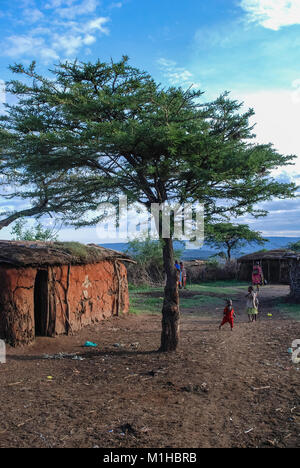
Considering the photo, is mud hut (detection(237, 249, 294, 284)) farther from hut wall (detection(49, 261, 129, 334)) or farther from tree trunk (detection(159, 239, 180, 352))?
tree trunk (detection(159, 239, 180, 352))

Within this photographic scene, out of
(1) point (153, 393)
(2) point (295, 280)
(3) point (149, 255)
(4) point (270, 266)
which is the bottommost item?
(1) point (153, 393)

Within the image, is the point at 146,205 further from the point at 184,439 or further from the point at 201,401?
the point at 184,439

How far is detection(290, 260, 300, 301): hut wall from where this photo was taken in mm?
14719

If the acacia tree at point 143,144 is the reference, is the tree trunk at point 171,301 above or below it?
below

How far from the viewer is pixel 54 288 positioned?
944 centimetres

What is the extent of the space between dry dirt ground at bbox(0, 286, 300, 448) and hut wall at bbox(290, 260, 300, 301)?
5.55 metres

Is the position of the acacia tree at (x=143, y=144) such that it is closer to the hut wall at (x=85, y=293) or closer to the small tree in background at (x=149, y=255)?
the hut wall at (x=85, y=293)

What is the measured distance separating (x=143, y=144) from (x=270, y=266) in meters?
20.7

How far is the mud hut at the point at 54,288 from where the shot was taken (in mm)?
8391

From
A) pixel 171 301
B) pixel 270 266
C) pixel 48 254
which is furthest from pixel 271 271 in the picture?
pixel 48 254

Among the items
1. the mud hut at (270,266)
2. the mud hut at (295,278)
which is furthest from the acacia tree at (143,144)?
the mud hut at (270,266)

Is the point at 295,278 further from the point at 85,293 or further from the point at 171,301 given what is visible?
the point at 171,301

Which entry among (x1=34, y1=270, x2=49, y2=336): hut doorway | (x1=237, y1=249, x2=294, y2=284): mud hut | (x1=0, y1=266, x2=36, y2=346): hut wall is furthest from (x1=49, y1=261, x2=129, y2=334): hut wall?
(x1=237, y1=249, x2=294, y2=284): mud hut

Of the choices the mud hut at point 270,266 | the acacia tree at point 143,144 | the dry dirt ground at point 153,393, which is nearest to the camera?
the dry dirt ground at point 153,393
